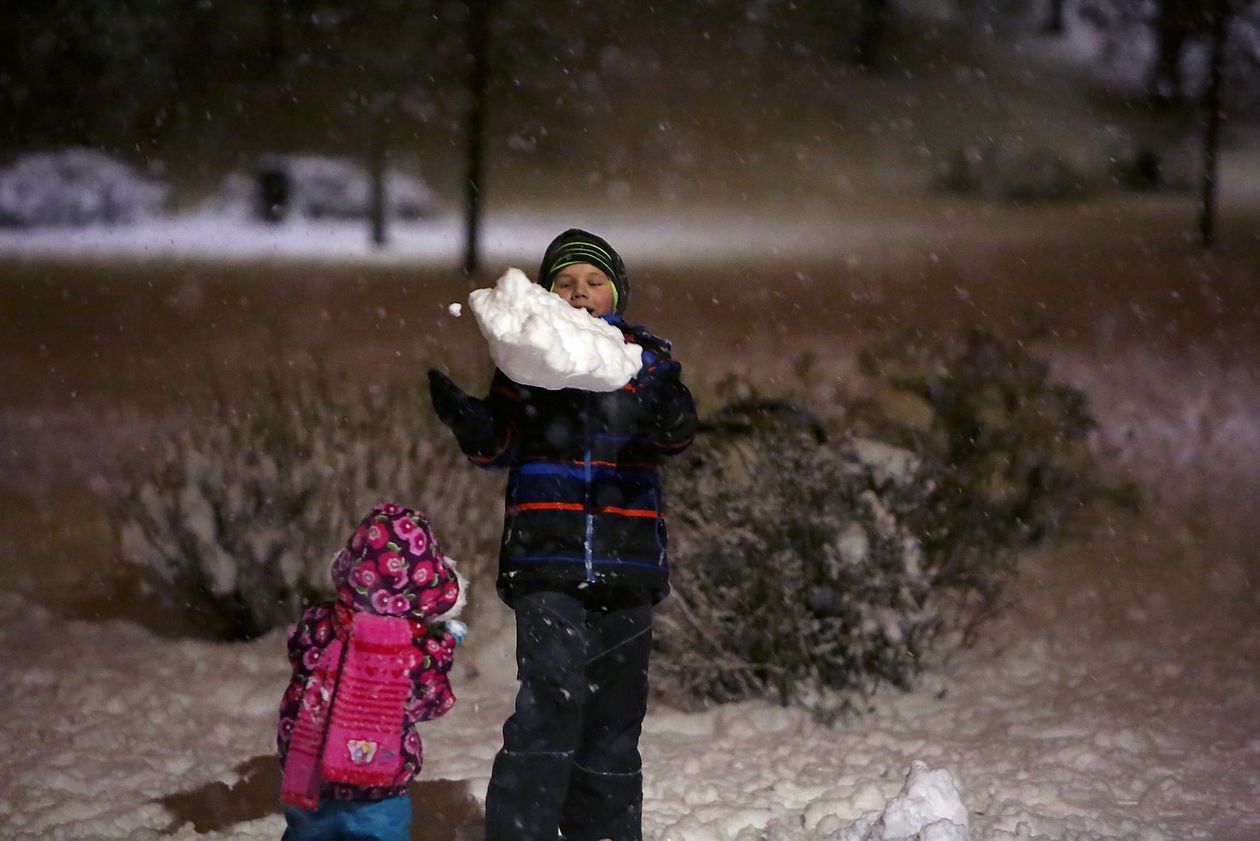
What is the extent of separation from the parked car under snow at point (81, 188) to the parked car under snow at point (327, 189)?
3.89ft

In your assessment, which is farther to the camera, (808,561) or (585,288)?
(808,561)

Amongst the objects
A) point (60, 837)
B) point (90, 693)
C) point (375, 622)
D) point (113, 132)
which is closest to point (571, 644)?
point (375, 622)

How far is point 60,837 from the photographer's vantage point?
396 cm

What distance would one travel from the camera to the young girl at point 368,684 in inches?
125

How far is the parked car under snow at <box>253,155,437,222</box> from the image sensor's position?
12781 millimetres

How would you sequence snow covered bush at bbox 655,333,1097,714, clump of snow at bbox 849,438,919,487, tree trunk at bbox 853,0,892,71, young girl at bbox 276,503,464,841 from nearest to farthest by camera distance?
young girl at bbox 276,503,464,841, snow covered bush at bbox 655,333,1097,714, clump of snow at bbox 849,438,919,487, tree trunk at bbox 853,0,892,71

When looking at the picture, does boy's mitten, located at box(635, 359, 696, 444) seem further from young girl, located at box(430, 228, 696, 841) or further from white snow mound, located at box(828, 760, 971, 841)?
white snow mound, located at box(828, 760, 971, 841)

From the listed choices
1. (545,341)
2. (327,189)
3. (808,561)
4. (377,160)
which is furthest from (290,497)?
(327,189)

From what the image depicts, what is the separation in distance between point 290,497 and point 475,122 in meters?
7.27

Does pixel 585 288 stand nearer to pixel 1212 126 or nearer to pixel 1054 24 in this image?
pixel 1054 24

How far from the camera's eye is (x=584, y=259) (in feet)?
11.7

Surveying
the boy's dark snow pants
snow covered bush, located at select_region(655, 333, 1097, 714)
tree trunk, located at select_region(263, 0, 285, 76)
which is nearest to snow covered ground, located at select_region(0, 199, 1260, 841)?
snow covered bush, located at select_region(655, 333, 1097, 714)

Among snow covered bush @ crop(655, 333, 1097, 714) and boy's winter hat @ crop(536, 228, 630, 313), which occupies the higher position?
boy's winter hat @ crop(536, 228, 630, 313)

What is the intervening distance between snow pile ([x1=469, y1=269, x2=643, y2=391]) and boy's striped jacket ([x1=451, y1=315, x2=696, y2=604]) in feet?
0.51
